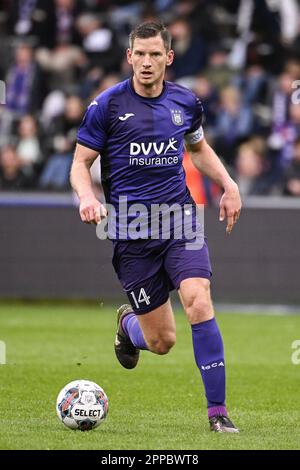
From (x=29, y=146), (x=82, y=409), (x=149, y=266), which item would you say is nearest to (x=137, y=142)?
(x=149, y=266)

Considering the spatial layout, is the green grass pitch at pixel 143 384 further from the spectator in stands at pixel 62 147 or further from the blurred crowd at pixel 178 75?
the blurred crowd at pixel 178 75

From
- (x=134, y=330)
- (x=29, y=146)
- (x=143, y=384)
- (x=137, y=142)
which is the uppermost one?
(x=137, y=142)

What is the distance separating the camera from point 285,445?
6.70 meters

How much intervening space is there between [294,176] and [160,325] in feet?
29.0

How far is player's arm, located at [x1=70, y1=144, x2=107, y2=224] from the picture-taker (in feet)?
22.8

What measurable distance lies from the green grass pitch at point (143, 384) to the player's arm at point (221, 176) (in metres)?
1.37

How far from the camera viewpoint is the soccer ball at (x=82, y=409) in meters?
7.23

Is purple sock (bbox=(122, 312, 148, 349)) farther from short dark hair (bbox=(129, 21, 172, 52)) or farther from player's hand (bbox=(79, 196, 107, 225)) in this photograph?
short dark hair (bbox=(129, 21, 172, 52))

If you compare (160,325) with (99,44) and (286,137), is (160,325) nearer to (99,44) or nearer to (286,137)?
(286,137)

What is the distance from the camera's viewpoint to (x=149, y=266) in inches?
308

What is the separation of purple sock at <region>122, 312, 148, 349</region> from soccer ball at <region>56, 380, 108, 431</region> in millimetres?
1100

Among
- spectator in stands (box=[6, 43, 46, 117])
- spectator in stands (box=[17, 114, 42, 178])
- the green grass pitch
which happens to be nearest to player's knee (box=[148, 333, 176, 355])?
the green grass pitch

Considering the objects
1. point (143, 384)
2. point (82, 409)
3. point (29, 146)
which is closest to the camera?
point (82, 409)

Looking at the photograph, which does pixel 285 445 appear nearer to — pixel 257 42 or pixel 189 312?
pixel 189 312
